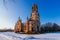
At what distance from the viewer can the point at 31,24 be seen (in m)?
2.75

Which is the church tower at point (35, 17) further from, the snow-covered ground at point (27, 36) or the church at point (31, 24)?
the snow-covered ground at point (27, 36)

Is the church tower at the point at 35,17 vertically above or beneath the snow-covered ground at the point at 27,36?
above

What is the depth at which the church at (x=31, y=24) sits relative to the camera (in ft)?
8.97

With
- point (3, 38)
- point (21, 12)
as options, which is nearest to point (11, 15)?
point (21, 12)

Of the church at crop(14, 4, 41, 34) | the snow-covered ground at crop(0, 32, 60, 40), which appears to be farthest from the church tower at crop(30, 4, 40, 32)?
the snow-covered ground at crop(0, 32, 60, 40)

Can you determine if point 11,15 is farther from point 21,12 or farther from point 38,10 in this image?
point 38,10

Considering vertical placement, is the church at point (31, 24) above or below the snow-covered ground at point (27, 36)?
above

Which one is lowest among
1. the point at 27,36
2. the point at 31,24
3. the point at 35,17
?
the point at 27,36

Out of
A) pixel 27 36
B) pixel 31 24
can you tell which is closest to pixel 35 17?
pixel 31 24

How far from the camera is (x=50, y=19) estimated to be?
2760mm

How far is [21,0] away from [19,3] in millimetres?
69

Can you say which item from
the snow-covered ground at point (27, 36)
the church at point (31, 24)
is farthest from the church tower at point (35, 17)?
the snow-covered ground at point (27, 36)

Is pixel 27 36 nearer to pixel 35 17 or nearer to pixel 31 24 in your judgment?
pixel 31 24

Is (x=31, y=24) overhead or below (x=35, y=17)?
below
